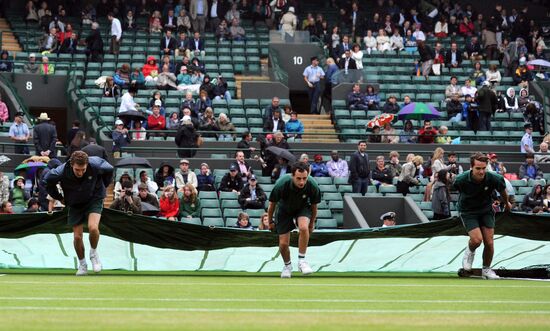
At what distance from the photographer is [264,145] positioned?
85.0 ft

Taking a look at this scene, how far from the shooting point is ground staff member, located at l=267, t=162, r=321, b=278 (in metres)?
14.6

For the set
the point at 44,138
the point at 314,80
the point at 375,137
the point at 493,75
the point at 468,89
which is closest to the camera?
the point at 44,138

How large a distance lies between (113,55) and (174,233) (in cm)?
1707

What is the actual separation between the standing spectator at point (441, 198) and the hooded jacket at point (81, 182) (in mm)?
9525

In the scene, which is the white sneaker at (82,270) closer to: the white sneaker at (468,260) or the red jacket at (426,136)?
the white sneaker at (468,260)

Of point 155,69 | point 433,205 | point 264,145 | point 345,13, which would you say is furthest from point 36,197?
point 345,13

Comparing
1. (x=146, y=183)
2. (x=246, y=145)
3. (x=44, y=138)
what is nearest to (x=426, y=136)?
(x=246, y=145)

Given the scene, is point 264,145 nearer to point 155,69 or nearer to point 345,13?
point 155,69

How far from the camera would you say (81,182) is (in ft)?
Answer: 48.4

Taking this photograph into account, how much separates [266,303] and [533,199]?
14.8 metres

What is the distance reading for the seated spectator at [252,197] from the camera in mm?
A: 23578

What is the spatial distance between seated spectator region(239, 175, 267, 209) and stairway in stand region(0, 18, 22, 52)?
38.8 ft

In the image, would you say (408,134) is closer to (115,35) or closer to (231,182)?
(231,182)

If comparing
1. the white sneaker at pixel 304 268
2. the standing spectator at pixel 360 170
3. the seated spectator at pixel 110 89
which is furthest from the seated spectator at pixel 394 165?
the white sneaker at pixel 304 268
